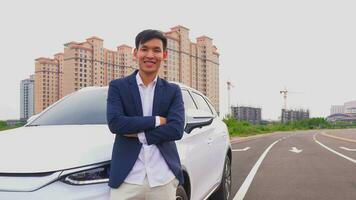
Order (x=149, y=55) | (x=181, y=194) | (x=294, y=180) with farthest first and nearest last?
(x=294, y=180) → (x=181, y=194) → (x=149, y=55)

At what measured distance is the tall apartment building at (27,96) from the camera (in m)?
71.2

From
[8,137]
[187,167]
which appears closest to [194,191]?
[187,167]

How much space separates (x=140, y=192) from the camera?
249cm

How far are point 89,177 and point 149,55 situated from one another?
883mm

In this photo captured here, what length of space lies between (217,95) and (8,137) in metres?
80.8

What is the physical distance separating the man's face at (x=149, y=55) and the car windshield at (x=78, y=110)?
4.14ft

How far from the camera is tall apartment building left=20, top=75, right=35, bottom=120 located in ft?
234

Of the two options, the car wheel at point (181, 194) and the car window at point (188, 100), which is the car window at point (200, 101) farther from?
the car wheel at point (181, 194)

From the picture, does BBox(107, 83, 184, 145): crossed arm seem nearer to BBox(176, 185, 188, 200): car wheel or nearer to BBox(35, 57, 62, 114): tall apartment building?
BBox(176, 185, 188, 200): car wheel

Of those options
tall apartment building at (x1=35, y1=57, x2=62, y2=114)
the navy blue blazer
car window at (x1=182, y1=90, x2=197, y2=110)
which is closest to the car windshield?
car window at (x1=182, y1=90, x2=197, y2=110)

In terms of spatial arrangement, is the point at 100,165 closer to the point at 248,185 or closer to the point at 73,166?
the point at 73,166

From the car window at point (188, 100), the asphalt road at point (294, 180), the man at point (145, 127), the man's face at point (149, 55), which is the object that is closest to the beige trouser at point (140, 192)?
the man at point (145, 127)

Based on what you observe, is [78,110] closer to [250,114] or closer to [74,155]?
[74,155]

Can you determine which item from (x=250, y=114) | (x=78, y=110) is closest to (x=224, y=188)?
(x=78, y=110)
